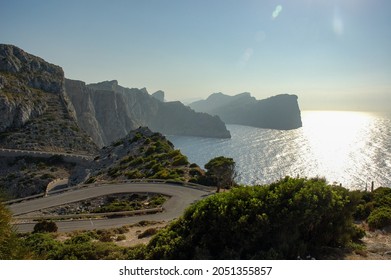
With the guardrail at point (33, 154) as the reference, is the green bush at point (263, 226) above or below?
above

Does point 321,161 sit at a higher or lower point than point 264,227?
lower

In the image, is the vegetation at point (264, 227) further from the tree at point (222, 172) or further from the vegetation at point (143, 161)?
the vegetation at point (143, 161)

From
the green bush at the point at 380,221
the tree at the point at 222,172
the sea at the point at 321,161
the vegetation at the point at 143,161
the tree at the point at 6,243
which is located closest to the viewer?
the tree at the point at 6,243

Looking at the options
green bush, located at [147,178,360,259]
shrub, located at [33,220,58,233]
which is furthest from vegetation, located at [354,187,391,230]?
shrub, located at [33,220,58,233]

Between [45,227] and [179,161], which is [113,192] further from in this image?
[179,161]

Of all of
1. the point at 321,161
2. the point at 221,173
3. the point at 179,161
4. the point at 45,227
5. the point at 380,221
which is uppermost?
the point at 380,221

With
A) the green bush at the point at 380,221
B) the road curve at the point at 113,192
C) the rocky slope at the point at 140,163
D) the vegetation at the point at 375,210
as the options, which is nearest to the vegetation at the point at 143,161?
the rocky slope at the point at 140,163

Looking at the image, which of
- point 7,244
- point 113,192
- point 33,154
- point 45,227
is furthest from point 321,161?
point 7,244
